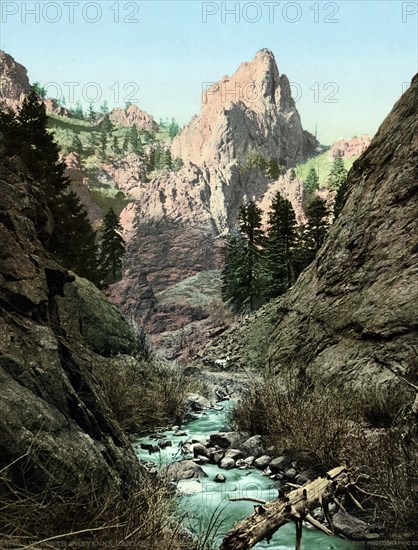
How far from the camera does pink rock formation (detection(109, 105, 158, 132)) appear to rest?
186m

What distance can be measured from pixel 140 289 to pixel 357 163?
48.4 m

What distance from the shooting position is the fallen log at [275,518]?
264cm

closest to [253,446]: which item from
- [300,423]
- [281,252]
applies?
[300,423]

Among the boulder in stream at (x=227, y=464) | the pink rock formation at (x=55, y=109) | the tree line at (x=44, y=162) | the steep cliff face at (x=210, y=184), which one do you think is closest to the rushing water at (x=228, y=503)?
the boulder in stream at (x=227, y=464)

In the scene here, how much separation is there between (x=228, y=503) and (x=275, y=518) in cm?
362

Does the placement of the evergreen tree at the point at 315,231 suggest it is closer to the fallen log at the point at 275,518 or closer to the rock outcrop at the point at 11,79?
the fallen log at the point at 275,518

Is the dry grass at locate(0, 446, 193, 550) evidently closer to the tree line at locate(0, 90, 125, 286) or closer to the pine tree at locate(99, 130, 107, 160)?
the tree line at locate(0, 90, 125, 286)

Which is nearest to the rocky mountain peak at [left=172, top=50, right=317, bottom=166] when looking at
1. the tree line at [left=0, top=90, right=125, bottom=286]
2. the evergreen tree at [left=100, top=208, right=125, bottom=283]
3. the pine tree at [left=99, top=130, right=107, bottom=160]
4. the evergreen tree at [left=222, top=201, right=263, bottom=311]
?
the pine tree at [left=99, top=130, right=107, bottom=160]

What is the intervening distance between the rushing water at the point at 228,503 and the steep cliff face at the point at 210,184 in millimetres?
44688

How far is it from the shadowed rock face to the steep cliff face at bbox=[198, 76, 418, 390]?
6.02 metres

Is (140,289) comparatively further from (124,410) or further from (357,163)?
(124,410)

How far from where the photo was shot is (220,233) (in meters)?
94.3

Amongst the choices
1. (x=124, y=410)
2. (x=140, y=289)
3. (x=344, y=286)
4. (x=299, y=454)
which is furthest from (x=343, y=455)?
(x=140, y=289)

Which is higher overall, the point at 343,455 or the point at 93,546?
the point at 93,546
